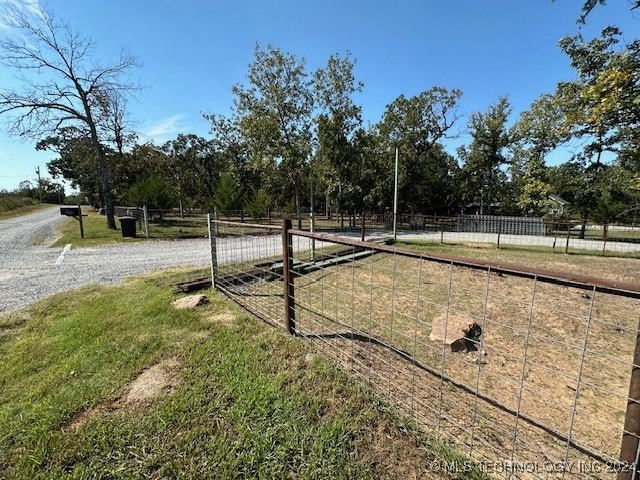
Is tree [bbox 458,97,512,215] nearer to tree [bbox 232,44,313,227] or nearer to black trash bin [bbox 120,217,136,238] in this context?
tree [bbox 232,44,313,227]

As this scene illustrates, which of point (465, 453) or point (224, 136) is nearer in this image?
point (465, 453)

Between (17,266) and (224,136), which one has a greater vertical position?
(224,136)

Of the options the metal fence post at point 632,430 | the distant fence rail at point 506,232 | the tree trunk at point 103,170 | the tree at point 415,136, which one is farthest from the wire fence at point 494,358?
the tree at point 415,136

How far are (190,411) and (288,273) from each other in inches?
55.8

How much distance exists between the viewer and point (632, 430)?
126 cm

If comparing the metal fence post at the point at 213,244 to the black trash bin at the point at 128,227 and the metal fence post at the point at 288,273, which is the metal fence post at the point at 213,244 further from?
the black trash bin at the point at 128,227

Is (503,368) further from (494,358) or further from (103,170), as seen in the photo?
(103,170)

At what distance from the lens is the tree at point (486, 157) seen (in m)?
24.3

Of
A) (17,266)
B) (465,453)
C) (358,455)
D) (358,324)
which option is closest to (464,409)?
(465,453)

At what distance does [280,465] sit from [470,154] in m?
29.5

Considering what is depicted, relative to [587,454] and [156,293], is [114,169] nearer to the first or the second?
[156,293]

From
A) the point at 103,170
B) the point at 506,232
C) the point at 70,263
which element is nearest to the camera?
the point at 70,263

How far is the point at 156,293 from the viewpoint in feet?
14.9

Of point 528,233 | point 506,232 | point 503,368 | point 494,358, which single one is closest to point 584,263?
point 494,358
